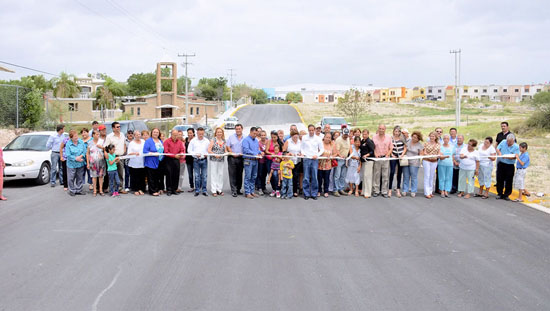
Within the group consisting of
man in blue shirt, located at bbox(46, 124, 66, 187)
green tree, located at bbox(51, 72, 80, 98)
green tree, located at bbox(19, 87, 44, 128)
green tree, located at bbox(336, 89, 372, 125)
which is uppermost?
green tree, located at bbox(51, 72, 80, 98)

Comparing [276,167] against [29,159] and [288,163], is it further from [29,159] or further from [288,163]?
[29,159]

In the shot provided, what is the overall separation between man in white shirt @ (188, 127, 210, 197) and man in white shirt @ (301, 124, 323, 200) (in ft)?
8.20

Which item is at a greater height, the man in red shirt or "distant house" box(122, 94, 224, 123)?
"distant house" box(122, 94, 224, 123)

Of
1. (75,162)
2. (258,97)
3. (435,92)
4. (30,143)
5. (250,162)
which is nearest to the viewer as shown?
(75,162)

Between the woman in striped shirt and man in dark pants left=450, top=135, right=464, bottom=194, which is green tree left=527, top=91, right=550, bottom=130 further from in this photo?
the woman in striped shirt

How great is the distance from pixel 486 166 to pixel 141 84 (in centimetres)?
11747

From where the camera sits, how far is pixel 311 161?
1246 cm

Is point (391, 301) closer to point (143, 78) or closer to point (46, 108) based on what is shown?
point (46, 108)

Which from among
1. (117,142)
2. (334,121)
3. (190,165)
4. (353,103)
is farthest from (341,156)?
(353,103)

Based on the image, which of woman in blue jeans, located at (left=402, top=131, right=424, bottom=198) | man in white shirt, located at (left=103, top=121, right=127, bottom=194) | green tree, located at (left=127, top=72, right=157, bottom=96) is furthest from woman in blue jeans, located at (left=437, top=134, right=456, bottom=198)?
green tree, located at (left=127, top=72, right=157, bottom=96)

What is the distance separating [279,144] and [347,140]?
5.83 feet

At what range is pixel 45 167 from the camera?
1420 cm

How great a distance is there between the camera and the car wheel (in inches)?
544

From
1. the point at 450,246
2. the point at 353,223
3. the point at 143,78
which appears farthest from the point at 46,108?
the point at 143,78
